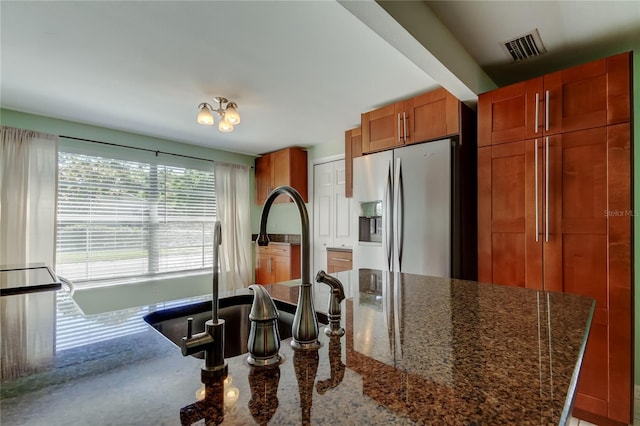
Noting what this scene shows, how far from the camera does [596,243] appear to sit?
1.73 metres

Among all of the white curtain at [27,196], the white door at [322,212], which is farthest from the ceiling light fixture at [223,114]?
the white curtain at [27,196]

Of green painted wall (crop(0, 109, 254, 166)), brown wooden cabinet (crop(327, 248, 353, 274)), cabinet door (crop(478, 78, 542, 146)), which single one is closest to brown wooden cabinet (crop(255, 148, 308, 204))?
green painted wall (crop(0, 109, 254, 166))

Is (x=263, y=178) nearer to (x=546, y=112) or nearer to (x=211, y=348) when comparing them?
(x=546, y=112)

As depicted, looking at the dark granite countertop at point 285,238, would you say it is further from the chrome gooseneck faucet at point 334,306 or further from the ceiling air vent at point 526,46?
the chrome gooseneck faucet at point 334,306

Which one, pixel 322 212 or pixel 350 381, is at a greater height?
pixel 322 212

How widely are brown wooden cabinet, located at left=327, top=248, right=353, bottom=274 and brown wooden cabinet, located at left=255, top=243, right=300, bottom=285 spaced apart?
2.00 ft

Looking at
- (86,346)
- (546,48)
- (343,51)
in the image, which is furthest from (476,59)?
(86,346)

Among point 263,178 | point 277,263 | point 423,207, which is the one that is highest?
point 263,178

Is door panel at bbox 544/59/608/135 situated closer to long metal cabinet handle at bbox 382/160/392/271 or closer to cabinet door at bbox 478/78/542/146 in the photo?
cabinet door at bbox 478/78/542/146

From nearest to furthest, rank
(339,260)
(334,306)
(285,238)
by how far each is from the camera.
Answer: (334,306) → (339,260) → (285,238)

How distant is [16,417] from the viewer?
441 mm

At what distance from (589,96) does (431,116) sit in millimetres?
945

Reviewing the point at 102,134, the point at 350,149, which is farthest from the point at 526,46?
the point at 102,134

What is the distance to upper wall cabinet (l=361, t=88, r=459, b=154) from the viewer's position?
7.64 feet
